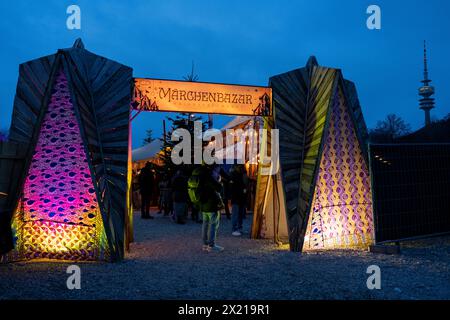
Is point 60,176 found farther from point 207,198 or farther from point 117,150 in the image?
point 207,198

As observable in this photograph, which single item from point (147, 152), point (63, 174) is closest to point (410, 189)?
point (63, 174)

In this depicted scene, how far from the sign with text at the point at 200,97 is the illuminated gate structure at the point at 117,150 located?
2cm

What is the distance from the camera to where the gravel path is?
446 centimetres

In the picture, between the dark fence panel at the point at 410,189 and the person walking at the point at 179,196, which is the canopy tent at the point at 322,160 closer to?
the dark fence panel at the point at 410,189

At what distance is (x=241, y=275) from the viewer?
17.7 ft

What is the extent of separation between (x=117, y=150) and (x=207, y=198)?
187cm

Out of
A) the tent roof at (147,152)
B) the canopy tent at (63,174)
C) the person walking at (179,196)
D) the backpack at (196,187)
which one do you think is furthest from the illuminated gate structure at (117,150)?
the tent roof at (147,152)

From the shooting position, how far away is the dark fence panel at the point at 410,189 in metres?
7.18

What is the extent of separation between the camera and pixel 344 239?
24.6 ft

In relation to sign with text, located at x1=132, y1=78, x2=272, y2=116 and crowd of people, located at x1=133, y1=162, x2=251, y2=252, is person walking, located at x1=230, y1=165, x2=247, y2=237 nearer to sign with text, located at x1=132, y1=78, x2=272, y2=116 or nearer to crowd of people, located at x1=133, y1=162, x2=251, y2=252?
crowd of people, located at x1=133, y1=162, x2=251, y2=252

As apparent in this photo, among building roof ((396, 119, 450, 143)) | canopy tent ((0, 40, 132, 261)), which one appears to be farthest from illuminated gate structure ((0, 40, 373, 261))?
building roof ((396, 119, 450, 143))

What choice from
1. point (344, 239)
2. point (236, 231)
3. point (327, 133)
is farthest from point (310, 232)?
point (236, 231)

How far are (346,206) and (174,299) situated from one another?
4.46 metres

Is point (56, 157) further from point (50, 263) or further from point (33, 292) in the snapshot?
point (33, 292)
